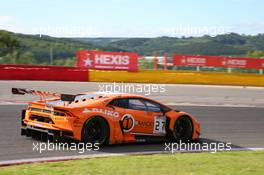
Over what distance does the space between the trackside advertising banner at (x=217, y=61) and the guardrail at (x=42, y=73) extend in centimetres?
712

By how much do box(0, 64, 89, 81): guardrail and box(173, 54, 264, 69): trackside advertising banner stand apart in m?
7.12

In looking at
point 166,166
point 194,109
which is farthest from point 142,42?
point 166,166

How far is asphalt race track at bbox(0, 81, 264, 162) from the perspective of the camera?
10.2 metres

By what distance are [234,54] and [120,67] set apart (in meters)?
10.4

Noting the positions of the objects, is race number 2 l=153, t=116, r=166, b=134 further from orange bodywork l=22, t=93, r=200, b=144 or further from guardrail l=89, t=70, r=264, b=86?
guardrail l=89, t=70, r=264, b=86

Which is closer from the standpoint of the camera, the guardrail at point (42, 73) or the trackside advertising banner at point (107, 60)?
the guardrail at point (42, 73)

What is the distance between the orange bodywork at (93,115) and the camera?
10.3 meters

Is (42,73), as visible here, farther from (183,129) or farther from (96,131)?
(96,131)

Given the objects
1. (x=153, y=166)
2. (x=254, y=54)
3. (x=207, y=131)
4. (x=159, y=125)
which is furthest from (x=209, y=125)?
(x=254, y=54)

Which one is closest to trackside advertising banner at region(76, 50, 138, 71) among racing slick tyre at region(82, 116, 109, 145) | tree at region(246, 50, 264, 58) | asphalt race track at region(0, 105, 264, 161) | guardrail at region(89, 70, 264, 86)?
guardrail at region(89, 70, 264, 86)

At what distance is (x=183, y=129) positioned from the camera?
477 inches

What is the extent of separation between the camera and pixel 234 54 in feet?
108

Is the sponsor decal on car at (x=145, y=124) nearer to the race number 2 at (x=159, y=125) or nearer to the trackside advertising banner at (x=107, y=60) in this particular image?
the race number 2 at (x=159, y=125)

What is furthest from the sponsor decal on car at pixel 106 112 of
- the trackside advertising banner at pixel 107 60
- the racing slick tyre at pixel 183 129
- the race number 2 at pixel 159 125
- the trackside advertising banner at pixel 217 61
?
the trackside advertising banner at pixel 217 61
